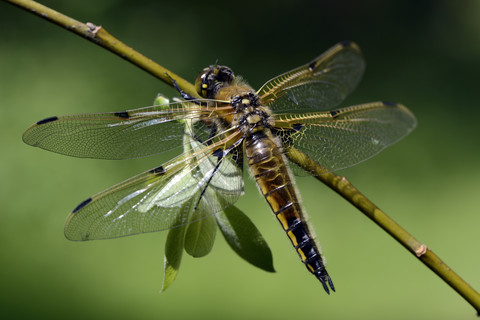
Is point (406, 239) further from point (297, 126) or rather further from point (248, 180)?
point (248, 180)

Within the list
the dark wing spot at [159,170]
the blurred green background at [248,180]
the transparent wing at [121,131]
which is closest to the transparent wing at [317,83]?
the transparent wing at [121,131]

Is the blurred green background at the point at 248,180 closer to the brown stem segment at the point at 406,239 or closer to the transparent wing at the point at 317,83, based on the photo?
the transparent wing at the point at 317,83

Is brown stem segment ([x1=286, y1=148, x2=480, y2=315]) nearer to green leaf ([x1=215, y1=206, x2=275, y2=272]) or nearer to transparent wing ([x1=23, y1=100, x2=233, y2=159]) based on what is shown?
green leaf ([x1=215, y1=206, x2=275, y2=272])

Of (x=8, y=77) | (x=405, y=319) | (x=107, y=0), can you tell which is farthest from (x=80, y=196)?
(x=405, y=319)

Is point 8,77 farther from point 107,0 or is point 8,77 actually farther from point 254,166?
point 254,166

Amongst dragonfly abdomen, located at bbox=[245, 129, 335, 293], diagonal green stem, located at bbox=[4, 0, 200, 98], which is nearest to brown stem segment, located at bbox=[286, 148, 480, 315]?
dragonfly abdomen, located at bbox=[245, 129, 335, 293]
